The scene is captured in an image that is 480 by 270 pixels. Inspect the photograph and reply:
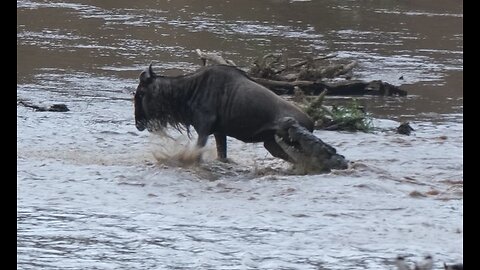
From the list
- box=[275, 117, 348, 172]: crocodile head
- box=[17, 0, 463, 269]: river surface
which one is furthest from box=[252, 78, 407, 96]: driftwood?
box=[275, 117, 348, 172]: crocodile head

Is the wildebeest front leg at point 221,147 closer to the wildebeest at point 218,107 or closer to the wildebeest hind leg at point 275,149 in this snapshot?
the wildebeest at point 218,107

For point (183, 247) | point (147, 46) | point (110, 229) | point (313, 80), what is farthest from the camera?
point (147, 46)

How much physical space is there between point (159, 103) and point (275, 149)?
1.27m

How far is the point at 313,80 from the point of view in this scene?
15.3 m

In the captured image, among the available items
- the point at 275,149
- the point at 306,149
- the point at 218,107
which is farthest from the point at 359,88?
the point at 306,149

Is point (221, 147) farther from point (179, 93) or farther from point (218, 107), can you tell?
point (179, 93)

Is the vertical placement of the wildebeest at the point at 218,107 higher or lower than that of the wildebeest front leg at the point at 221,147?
higher

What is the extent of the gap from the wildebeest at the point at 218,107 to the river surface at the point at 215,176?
0.26 meters

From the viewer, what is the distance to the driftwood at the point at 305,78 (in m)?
14.6

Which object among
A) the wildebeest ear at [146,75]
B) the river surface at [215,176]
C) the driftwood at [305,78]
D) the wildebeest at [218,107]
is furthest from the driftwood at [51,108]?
the wildebeest ear at [146,75]
